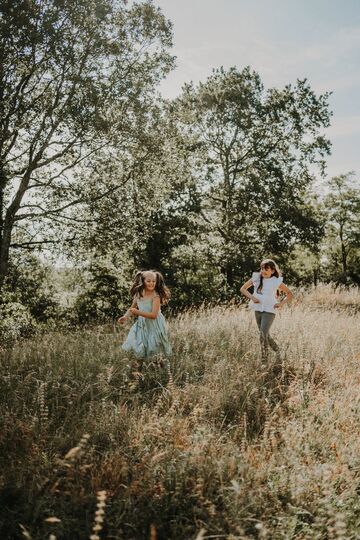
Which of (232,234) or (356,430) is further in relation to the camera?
(232,234)

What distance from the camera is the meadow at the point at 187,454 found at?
107 inches

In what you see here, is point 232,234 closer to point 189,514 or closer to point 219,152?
point 219,152

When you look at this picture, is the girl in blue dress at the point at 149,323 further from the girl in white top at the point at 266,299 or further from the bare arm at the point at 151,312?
the girl in white top at the point at 266,299

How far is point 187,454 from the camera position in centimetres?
328

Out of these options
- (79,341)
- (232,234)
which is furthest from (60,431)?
(232,234)

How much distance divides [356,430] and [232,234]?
18.1m

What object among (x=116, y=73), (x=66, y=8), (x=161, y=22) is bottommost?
(x=116, y=73)

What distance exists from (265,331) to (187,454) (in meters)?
3.38

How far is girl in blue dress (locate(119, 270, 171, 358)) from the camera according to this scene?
18.9 ft

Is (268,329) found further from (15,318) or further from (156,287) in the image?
(15,318)

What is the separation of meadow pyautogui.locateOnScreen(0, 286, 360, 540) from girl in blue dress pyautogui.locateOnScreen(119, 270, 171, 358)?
0.29 m

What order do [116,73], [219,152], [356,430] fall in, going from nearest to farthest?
[356,430]
[116,73]
[219,152]

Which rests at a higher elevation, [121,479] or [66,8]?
[66,8]

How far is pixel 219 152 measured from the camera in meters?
22.3
